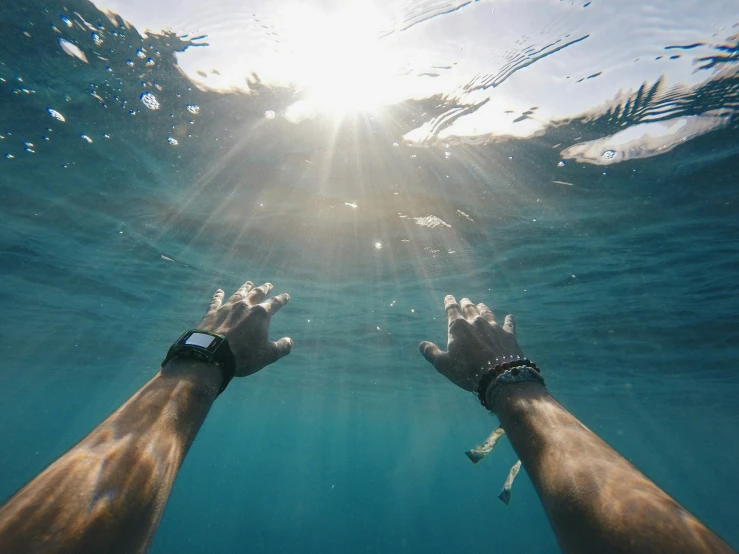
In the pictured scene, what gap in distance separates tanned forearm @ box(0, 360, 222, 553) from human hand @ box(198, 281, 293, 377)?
739 mm

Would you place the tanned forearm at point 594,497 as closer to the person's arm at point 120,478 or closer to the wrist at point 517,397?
the wrist at point 517,397

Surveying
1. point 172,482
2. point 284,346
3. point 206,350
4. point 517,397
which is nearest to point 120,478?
point 172,482

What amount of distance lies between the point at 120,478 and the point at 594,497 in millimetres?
2036

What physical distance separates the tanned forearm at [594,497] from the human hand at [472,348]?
0.68 meters

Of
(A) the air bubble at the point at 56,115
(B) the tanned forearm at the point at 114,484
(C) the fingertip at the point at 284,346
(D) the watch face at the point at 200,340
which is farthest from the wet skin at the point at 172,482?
(A) the air bubble at the point at 56,115

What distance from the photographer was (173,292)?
63.4 feet

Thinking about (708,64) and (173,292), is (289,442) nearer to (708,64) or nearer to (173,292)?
(173,292)

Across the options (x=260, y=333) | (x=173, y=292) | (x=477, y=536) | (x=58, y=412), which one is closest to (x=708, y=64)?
(x=260, y=333)

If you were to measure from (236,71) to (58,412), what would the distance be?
322 feet

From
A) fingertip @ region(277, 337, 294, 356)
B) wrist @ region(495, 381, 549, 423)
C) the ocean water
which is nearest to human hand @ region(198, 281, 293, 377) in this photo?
fingertip @ region(277, 337, 294, 356)

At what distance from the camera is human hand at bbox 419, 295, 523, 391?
284cm

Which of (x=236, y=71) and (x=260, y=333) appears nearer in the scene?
(x=260, y=333)

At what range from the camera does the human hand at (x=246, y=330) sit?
288cm

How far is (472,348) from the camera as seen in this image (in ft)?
9.78
